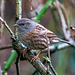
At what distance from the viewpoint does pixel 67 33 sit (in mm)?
3580

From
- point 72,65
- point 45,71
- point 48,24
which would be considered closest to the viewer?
point 45,71

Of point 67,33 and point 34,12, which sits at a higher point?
point 34,12

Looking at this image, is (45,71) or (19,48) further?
(19,48)

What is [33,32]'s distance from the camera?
285 centimetres

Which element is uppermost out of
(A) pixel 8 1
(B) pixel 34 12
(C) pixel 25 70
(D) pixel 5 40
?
(A) pixel 8 1

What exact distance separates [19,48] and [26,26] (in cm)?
96

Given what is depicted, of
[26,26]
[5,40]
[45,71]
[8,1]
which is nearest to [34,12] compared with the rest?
[26,26]

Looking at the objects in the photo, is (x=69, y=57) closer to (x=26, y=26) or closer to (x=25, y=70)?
(x=25, y=70)

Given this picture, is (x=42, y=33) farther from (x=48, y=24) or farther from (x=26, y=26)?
(x=48, y=24)

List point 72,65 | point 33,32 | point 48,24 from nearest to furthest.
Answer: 1. point 33,32
2. point 72,65
3. point 48,24

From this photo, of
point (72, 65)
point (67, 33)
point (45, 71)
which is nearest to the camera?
point (45, 71)

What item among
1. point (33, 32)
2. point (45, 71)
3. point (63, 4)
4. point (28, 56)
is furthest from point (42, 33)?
point (63, 4)

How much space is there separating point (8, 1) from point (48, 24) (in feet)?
4.16

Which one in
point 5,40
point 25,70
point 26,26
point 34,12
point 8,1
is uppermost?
point 8,1
